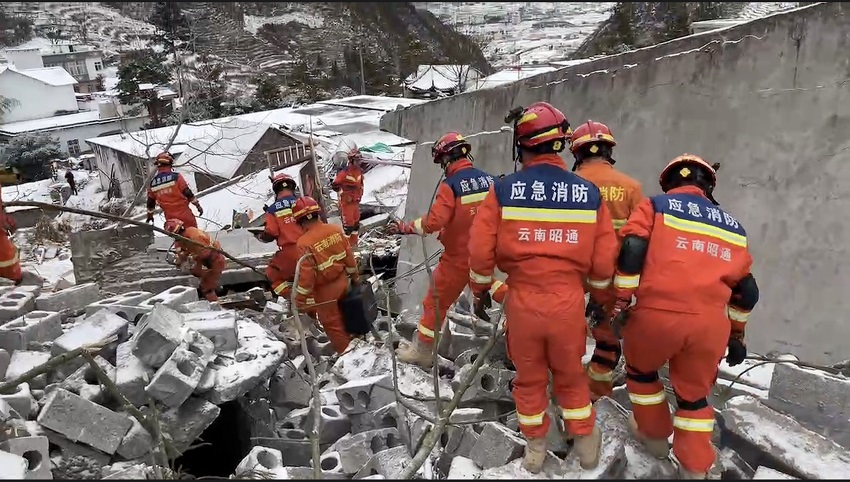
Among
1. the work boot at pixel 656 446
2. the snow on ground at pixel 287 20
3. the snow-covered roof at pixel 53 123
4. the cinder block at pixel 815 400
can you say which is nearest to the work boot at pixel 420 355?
the work boot at pixel 656 446

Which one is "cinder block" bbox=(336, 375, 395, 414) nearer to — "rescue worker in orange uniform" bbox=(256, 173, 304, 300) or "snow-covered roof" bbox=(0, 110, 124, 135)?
"rescue worker in orange uniform" bbox=(256, 173, 304, 300)

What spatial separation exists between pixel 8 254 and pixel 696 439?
6317 mm

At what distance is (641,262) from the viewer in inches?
120

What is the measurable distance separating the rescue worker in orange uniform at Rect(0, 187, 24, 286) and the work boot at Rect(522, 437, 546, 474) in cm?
535

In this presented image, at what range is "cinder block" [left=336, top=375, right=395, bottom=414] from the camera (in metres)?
4.37

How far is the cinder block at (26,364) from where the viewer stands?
410 centimetres

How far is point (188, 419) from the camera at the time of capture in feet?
13.3

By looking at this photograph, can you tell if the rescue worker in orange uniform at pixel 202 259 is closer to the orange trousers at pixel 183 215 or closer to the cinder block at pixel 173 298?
the orange trousers at pixel 183 215

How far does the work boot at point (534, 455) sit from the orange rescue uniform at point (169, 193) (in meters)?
6.17

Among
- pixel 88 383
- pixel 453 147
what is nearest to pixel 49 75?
pixel 88 383

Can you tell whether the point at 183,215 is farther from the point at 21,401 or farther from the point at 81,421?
the point at 81,421

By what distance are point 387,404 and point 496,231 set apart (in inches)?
70.7

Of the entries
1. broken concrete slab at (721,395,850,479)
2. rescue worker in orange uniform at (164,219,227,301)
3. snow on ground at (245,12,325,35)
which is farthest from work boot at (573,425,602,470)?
snow on ground at (245,12,325,35)

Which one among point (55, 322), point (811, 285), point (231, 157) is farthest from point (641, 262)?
point (231, 157)
